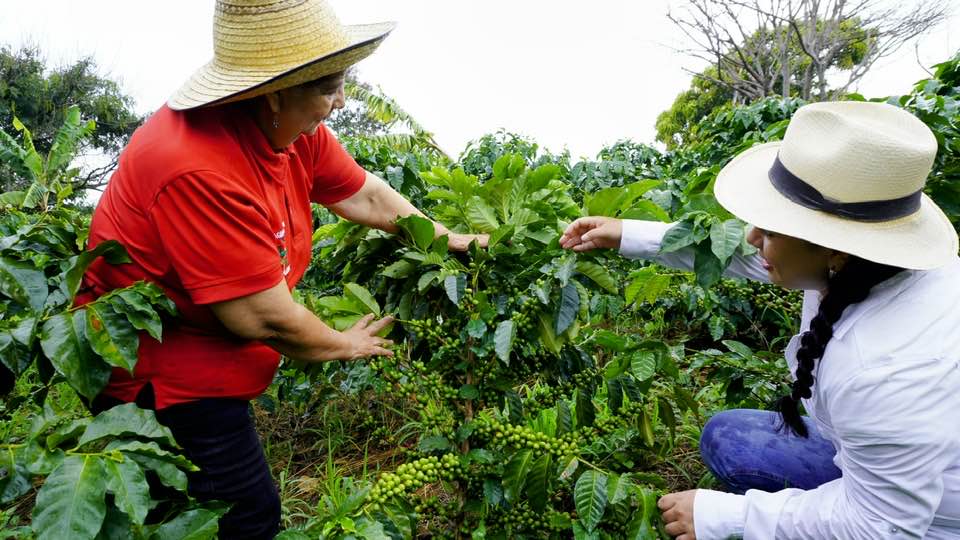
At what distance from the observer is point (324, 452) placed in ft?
10.5

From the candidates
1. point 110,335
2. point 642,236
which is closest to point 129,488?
point 110,335

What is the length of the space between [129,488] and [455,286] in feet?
2.76

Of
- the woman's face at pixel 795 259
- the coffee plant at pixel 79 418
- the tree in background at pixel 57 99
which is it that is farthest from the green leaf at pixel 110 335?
the tree in background at pixel 57 99

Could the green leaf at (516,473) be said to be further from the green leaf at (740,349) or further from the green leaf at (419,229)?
the green leaf at (740,349)

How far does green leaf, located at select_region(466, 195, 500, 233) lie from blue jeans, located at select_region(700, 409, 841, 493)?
39.8 inches

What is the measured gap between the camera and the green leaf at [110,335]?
127 cm

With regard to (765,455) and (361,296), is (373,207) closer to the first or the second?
(361,296)

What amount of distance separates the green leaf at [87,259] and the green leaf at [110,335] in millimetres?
59

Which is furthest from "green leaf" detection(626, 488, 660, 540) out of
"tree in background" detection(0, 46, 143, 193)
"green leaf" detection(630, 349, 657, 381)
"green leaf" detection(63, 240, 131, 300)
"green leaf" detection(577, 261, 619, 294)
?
"tree in background" detection(0, 46, 143, 193)

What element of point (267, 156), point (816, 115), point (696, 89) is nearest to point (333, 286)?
point (267, 156)

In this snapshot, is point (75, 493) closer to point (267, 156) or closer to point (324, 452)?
point (267, 156)

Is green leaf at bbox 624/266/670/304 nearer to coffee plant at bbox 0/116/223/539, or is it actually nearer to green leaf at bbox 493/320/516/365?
green leaf at bbox 493/320/516/365

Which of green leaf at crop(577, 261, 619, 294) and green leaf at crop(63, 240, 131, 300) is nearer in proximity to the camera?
green leaf at crop(63, 240, 131, 300)

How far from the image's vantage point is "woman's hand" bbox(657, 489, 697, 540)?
4.95ft
